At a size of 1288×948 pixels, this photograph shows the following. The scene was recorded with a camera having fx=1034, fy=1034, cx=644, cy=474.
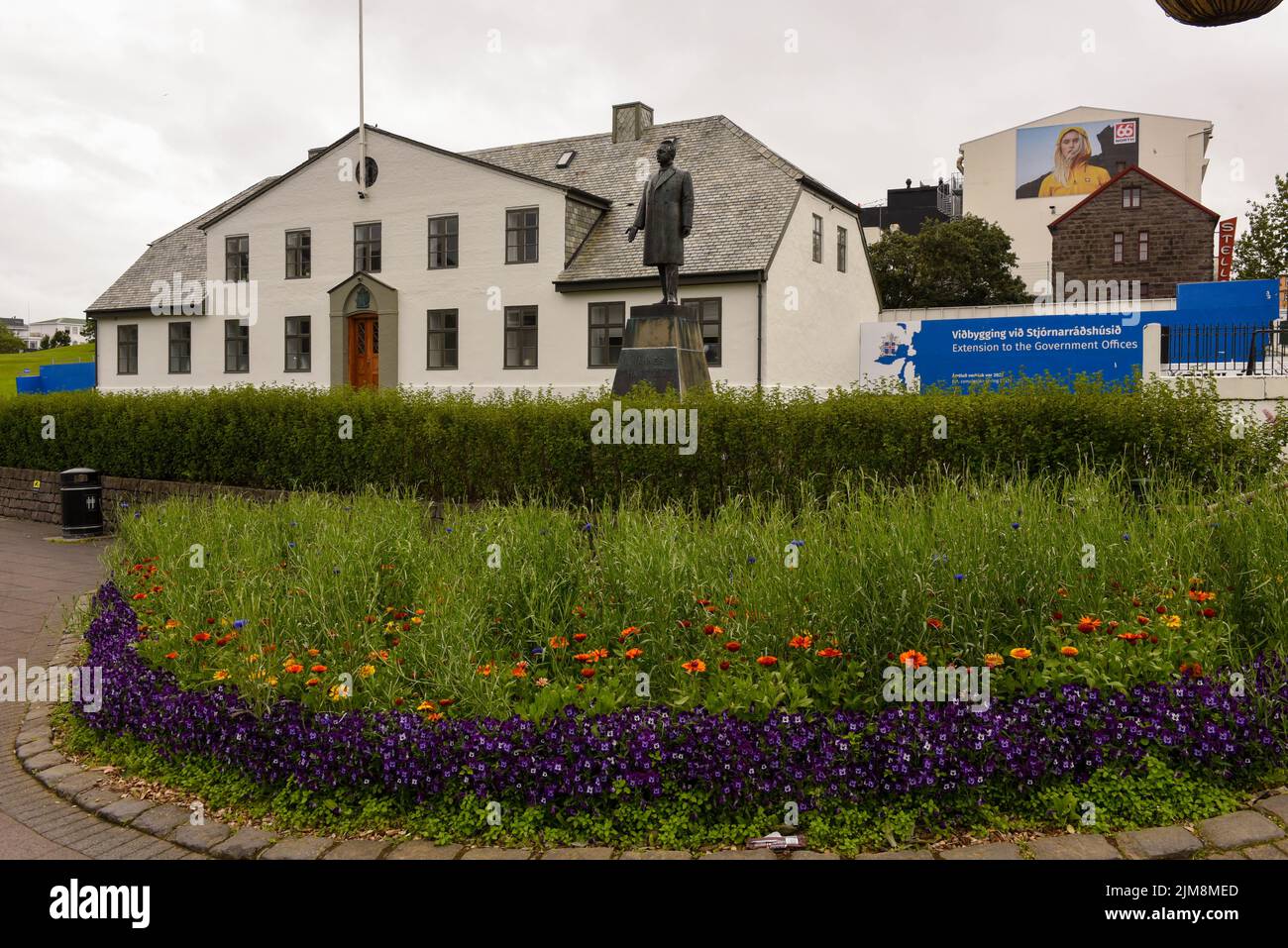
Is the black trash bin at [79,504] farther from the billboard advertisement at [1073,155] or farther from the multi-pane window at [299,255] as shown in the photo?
the billboard advertisement at [1073,155]

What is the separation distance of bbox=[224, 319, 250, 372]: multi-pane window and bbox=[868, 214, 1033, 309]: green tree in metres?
28.3

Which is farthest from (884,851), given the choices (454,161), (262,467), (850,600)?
(454,161)

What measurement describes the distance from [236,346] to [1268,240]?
36867 mm

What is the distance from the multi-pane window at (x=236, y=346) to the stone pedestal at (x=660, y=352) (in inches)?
917

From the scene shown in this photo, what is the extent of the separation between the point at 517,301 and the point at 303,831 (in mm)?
25949

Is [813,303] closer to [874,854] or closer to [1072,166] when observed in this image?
[874,854]

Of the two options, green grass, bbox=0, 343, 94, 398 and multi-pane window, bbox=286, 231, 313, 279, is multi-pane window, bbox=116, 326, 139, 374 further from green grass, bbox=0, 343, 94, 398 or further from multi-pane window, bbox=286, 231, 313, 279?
green grass, bbox=0, 343, 94, 398

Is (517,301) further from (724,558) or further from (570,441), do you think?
(724,558)

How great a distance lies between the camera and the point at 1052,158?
70188 millimetres

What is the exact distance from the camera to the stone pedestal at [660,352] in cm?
1385

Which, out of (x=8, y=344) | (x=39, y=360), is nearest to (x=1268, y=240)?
(x=39, y=360)
